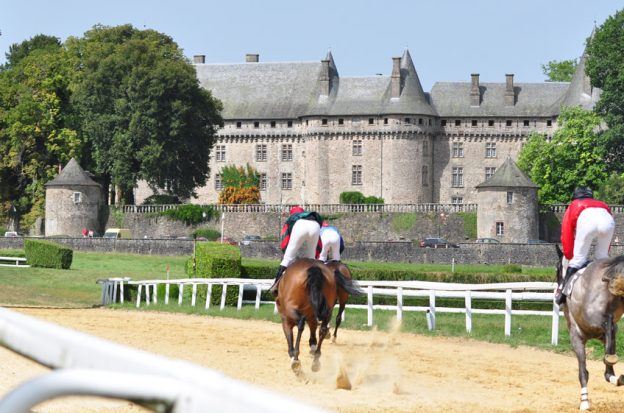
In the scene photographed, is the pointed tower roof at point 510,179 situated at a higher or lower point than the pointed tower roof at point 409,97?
lower

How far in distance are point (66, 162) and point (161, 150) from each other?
30.1 ft

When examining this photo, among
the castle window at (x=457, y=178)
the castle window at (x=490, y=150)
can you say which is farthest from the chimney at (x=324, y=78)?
the castle window at (x=490, y=150)

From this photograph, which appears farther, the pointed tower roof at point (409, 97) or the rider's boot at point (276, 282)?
the pointed tower roof at point (409, 97)

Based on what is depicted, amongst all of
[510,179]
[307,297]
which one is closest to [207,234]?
[510,179]

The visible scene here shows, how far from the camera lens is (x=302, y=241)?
15.6 meters

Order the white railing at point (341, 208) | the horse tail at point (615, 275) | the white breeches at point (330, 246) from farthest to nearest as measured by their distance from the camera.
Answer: the white railing at point (341, 208), the white breeches at point (330, 246), the horse tail at point (615, 275)

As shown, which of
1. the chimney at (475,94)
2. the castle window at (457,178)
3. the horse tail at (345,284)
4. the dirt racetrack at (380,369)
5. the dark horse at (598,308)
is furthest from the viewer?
the chimney at (475,94)

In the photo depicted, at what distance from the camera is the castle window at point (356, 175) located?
328 ft

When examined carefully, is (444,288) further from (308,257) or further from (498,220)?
(498,220)

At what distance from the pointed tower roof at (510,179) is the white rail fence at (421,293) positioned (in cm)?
4719

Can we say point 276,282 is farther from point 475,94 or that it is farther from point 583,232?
point 475,94

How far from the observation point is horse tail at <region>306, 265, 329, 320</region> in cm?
1396

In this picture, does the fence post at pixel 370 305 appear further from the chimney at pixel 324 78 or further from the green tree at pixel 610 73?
the chimney at pixel 324 78

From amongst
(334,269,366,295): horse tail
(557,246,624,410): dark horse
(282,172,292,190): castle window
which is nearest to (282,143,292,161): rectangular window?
(282,172,292,190): castle window
